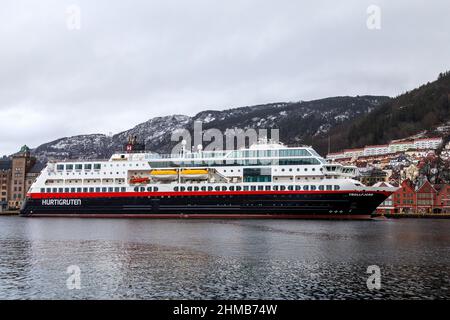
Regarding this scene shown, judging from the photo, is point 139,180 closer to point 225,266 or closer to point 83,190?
point 83,190

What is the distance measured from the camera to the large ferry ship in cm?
5322

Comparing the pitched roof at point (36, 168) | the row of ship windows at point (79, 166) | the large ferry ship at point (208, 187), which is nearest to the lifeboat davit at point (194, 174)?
the large ferry ship at point (208, 187)

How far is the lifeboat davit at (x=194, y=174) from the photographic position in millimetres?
58094

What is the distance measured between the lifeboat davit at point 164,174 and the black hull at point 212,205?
2.24 m

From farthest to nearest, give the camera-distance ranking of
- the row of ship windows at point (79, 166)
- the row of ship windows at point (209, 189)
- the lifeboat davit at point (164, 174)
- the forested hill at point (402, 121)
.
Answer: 1. the forested hill at point (402, 121)
2. the row of ship windows at point (79, 166)
3. the lifeboat davit at point (164, 174)
4. the row of ship windows at point (209, 189)

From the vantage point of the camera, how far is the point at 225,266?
20797 millimetres

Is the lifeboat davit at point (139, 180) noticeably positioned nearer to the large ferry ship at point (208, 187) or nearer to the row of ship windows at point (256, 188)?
the large ferry ship at point (208, 187)

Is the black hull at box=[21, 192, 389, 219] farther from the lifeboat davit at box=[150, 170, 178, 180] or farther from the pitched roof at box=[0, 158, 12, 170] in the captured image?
the pitched roof at box=[0, 158, 12, 170]

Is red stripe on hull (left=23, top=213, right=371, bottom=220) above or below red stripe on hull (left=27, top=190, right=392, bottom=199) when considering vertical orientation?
below

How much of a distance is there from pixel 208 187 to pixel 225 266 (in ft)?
119

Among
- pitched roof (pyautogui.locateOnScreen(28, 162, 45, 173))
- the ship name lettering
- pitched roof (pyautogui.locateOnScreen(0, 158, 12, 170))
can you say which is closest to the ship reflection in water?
the ship name lettering

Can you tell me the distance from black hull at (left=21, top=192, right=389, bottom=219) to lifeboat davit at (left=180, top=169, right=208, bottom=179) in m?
2.31

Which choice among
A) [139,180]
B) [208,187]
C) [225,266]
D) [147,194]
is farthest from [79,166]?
[225,266]
